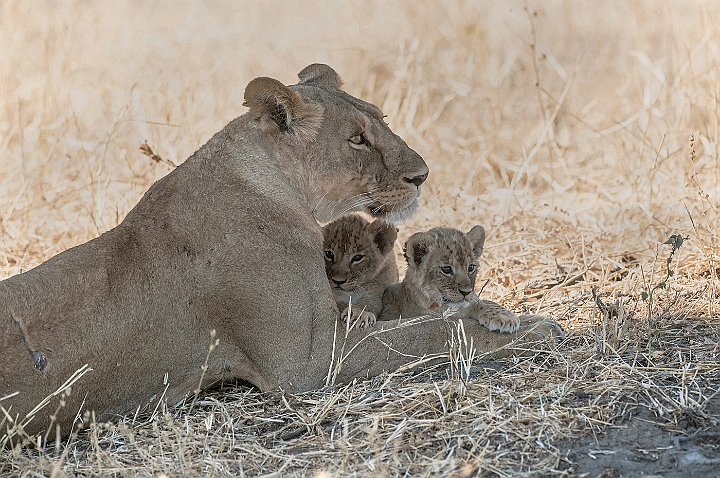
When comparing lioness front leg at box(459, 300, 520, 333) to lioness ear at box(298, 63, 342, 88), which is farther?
lioness ear at box(298, 63, 342, 88)

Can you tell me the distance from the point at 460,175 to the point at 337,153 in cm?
402

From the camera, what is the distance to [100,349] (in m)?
4.12

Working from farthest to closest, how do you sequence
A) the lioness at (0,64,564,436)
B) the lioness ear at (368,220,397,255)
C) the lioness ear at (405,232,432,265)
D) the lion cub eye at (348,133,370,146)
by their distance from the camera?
1. the lioness ear at (368,220,397,255)
2. the lioness ear at (405,232,432,265)
3. the lion cub eye at (348,133,370,146)
4. the lioness at (0,64,564,436)

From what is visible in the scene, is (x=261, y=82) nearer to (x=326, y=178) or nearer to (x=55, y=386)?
(x=326, y=178)

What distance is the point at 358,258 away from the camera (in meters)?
5.30

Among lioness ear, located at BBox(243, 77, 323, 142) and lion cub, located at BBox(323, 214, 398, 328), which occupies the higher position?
lioness ear, located at BBox(243, 77, 323, 142)

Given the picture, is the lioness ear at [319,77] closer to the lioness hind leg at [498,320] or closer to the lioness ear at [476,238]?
the lioness ear at [476,238]

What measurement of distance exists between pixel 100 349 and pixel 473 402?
1604 millimetres

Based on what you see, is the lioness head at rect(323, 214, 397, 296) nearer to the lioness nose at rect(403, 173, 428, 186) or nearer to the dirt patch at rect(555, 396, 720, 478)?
the lioness nose at rect(403, 173, 428, 186)

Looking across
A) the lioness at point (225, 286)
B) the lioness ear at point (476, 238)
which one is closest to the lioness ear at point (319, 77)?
the lioness at point (225, 286)

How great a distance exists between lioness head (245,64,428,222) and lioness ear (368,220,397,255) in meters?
0.41

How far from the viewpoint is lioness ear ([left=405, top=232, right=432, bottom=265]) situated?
5.09 meters

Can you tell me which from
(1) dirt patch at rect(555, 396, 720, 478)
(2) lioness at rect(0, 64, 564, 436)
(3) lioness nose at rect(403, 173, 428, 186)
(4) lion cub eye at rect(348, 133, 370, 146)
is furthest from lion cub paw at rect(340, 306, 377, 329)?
(1) dirt patch at rect(555, 396, 720, 478)

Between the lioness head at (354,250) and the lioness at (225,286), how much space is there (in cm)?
48
